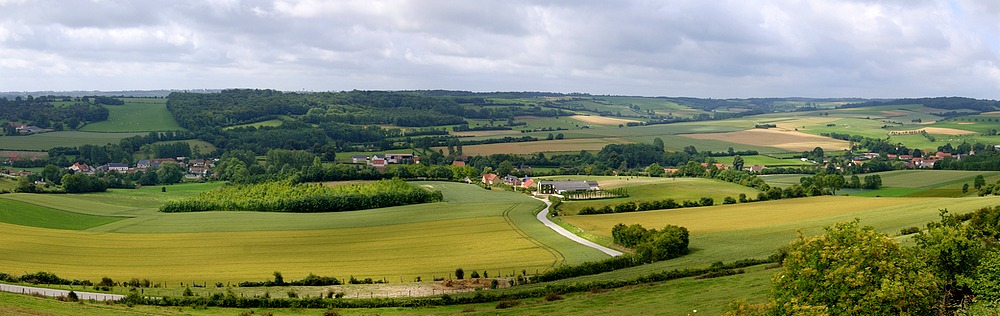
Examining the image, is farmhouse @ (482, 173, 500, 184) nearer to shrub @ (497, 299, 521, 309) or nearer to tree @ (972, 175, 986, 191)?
tree @ (972, 175, 986, 191)

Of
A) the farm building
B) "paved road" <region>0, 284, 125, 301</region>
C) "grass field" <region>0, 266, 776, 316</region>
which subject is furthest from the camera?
the farm building

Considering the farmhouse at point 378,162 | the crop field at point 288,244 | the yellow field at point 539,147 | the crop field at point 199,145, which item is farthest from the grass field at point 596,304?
the crop field at point 199,145

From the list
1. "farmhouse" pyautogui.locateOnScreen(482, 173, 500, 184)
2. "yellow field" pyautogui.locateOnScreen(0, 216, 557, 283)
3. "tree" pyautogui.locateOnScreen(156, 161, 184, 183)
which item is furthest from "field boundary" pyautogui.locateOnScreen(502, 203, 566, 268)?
"tree" pyautogui.locateOnScreen(156, 161, 184, 183)

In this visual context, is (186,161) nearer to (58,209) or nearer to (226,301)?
(58,209)

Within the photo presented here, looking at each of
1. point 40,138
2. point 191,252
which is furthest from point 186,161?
point 191,252

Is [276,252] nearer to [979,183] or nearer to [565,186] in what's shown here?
[565,186]

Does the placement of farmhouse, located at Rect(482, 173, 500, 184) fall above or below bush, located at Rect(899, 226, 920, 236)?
below
